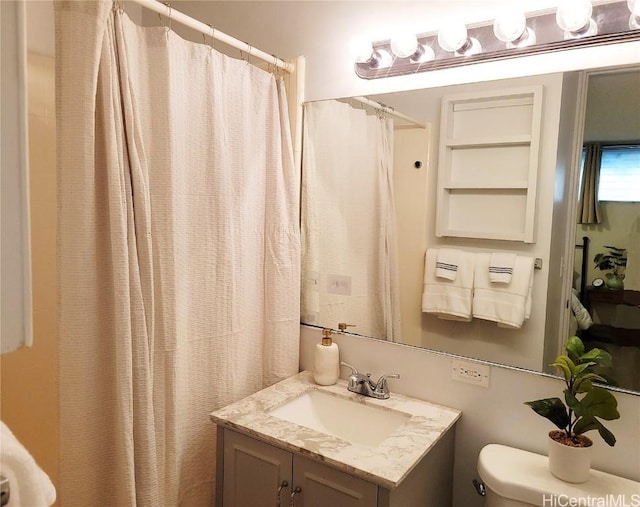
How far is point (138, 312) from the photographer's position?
1235 millimetres

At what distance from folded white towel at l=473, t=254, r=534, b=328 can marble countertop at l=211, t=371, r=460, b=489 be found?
345 millimetres

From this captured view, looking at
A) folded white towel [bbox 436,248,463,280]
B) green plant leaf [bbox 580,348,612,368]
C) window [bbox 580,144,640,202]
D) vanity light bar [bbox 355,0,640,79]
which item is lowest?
green plant leaf [bbox 580,348,612,368]

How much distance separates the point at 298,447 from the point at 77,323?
2.21 feet

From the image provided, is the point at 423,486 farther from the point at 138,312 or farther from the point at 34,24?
the point at 34,24

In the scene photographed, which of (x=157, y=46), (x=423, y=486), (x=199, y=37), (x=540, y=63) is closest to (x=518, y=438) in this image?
(x=423, y=486)

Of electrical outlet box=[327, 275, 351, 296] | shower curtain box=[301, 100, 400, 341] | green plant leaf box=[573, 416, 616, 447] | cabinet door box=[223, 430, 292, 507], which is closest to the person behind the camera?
green plant leaf box=[573, 416, 616, 447]

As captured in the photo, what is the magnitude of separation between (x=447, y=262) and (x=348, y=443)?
678 mm

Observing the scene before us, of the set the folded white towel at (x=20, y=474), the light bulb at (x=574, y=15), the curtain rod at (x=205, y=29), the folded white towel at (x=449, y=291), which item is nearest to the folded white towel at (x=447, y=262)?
the folded white towel at (x=449, y=291)

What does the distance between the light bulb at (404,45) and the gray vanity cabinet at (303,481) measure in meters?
1.27

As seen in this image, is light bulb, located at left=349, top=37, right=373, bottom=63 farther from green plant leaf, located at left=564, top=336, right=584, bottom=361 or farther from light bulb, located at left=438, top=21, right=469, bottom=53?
green plant leaf, located at left=564, top=336, right=584, bottom=361

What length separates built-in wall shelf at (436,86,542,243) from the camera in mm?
1416

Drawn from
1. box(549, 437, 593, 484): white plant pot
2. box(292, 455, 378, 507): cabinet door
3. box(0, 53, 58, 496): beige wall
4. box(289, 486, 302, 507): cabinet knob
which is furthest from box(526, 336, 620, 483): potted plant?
box(0, 53, 58, 496): beige wall

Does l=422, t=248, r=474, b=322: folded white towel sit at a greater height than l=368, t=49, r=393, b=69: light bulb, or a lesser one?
lesser

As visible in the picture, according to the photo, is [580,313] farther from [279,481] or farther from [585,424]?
[279,481]
